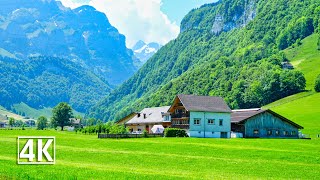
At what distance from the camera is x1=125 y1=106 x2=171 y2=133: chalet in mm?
119894

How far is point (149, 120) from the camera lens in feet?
418

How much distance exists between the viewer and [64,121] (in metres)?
190

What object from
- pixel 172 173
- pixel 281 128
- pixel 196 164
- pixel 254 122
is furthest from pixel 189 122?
pixel 172 173

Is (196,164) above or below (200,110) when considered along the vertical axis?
below

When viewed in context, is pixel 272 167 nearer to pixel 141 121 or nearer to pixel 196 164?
pixel 196 164

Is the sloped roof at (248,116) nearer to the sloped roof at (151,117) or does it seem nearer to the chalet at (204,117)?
the chalet at (204,117)

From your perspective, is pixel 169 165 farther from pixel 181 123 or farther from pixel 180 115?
pixel 180 115

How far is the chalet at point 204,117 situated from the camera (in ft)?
347

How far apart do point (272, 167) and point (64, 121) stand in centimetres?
15642

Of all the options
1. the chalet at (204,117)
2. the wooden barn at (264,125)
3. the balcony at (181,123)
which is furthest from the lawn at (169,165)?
the wooden barn at (264,125)

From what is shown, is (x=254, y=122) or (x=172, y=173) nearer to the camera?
(x=172, y=173)

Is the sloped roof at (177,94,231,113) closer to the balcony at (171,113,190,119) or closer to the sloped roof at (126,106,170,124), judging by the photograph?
the balcony at (171,113,190,119)

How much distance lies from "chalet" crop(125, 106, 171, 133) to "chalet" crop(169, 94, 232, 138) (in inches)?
382

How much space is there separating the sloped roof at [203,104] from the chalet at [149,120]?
10730mm
